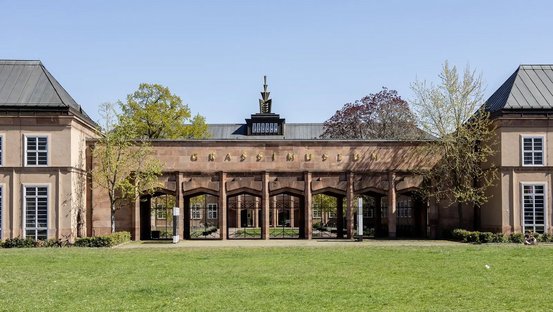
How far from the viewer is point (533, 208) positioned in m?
44.0

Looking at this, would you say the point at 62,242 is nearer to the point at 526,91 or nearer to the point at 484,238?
the point at 484,238

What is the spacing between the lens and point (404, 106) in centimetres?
7531

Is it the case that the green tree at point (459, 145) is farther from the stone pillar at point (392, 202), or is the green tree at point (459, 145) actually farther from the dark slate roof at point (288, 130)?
the dark slate roof at point (288, 130)

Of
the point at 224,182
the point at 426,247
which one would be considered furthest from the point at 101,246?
the point at 426,247

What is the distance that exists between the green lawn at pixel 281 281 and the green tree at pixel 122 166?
1167 centimetres

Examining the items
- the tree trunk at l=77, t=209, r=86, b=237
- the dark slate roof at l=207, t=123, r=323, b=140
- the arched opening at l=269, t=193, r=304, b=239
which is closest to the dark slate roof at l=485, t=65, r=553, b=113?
the arched opening at l=269, t=193, r=304, b=239

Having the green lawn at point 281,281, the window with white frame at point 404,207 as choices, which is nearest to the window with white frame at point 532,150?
the green lawn at point 281,281

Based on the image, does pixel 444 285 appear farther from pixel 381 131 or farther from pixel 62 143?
pixel 381 131

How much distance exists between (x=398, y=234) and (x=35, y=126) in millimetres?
24074

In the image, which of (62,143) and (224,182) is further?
(224,182)

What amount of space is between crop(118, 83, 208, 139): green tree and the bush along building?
2068 centimetres

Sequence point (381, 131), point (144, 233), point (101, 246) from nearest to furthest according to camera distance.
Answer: point (101, 246)
point (144, 233)
point (381, 131)

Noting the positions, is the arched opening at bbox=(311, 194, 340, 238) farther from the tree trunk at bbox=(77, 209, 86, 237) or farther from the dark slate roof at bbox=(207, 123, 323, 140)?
the tree trunk at bbox=(77, 209, 86, 237)

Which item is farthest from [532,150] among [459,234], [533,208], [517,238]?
[459,234]
